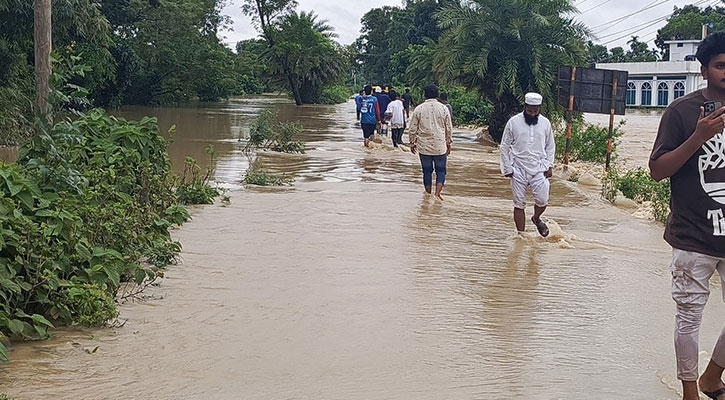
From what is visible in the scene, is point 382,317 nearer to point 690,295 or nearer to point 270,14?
point 690,295

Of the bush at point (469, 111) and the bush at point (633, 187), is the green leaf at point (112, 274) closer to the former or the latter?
the bush at point (633, 187)

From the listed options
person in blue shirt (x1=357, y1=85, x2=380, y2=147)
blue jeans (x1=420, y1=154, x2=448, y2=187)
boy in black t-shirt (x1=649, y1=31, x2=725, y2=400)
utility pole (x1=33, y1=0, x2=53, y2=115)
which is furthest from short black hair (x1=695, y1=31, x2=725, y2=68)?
person in blue shirt (x1=357, y1=85, x2=380, y2=147)

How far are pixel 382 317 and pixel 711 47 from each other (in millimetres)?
2965

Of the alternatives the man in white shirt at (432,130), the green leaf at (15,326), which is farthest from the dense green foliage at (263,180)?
the green leaf at (15,326)

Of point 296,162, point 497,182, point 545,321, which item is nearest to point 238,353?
point 545,321

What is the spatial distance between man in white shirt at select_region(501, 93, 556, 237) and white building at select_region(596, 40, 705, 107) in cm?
5500

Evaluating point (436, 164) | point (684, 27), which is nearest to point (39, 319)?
point (436, 164)

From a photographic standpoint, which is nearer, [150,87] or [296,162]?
[296,162]

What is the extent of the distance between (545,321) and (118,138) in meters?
5.20

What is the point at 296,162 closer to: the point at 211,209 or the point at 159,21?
the point at 211,209

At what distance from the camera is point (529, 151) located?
8.95 metres

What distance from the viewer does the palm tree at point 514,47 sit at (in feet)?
81.4

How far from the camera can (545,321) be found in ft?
20.2

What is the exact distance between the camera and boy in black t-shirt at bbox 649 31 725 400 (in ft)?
13.3
